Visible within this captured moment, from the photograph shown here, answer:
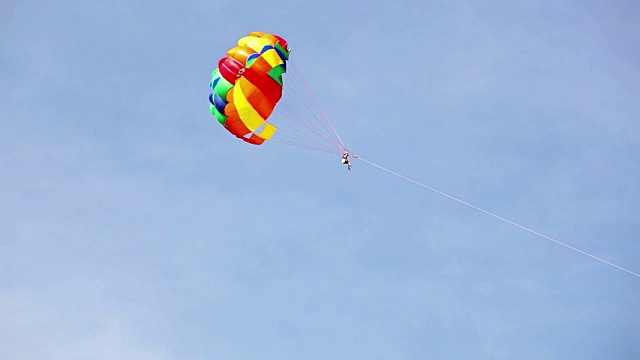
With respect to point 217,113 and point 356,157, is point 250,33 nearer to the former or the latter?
point 217,113

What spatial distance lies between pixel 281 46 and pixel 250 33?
158 cm

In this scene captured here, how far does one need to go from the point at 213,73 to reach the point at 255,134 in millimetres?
3302

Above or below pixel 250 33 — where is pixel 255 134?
below

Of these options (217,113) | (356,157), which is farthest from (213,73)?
(356,157)

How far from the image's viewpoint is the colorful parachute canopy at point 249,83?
3744 centimetres

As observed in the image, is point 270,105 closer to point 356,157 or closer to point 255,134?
point 255,134

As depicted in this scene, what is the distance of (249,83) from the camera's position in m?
37.4

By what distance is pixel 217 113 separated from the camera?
38.8 m

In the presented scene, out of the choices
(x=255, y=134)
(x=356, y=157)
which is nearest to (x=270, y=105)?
(x=255, y=134)

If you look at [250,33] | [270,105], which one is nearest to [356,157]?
[270,105]

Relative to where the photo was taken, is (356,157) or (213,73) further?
(213,73)

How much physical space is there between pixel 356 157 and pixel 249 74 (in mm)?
5674

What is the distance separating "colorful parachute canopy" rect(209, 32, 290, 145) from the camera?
3744 cm

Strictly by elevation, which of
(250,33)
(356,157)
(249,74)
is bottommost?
(356,157)
